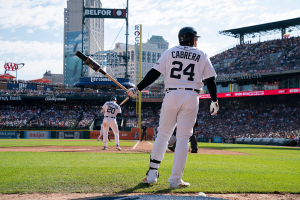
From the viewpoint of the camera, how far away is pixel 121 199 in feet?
10.4

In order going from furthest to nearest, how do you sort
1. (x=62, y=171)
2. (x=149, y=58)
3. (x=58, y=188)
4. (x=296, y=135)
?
1. (x=149, y=58)
2. (x=296, y=135)
3. (x=62, y=171)
4. (x=58, y=188)

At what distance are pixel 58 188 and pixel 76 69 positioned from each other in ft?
373

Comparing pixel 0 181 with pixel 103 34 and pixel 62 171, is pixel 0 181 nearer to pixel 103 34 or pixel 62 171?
pixel 62 171

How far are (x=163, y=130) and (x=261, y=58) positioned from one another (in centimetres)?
3941

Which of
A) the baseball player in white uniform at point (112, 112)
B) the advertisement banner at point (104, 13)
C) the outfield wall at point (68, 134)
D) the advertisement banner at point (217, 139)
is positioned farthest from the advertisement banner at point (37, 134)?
the baseball player in white uniform at point (112, 112)

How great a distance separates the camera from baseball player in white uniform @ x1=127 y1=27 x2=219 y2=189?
13.0 feet

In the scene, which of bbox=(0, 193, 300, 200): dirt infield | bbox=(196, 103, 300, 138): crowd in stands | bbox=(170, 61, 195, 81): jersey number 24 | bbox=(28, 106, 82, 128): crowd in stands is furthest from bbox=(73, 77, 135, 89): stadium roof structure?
bbox=(0, 193, 300, 200): dirt infield

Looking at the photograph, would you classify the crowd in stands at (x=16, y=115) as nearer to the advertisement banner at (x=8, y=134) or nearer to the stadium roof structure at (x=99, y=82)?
the advertisement banner at (x=8, y=134)

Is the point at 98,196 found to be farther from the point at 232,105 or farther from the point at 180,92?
the point at 232,105

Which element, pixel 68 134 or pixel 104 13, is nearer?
pixel 68 134

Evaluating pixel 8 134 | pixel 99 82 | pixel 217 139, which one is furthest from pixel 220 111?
pixel 8 134

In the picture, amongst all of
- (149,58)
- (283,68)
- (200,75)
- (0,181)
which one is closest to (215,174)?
(200,75)

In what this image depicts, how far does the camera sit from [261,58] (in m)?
39.6

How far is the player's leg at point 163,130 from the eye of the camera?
3.98m
